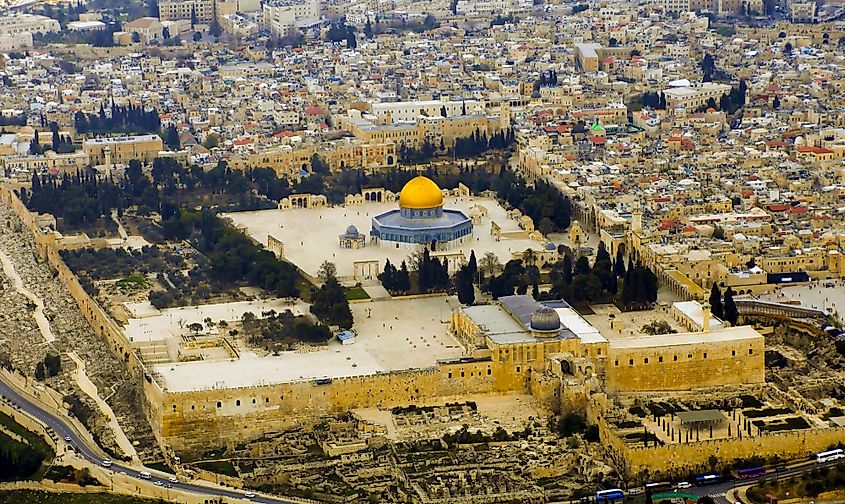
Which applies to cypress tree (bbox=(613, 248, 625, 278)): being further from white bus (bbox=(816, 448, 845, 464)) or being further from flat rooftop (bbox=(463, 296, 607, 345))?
white bus (bbox=(816, 448, 845, 464))

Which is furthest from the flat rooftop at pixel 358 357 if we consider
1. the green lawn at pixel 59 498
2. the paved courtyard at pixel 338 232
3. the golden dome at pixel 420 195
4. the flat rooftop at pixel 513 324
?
the golden dome at pixel 420 195

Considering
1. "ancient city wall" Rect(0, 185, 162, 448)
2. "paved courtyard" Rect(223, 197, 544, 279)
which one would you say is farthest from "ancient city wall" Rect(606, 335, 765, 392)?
"paved courtyard" Rect(223, 197, 544, 279)

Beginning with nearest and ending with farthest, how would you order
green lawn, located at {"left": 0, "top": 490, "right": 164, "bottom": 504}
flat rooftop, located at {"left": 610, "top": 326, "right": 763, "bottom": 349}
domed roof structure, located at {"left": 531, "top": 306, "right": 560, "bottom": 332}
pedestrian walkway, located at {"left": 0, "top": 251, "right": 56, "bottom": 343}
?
green lawn, located at {"left": 0, "top": 490, "right": 164, "bottom": 504}, domed roof structure, located at {"left": 531, "top": 306, "right": 560, "bottom": 332}, flat rooftop, located at {"left": 610, "top": 326, "right": 763, "bottom": 349}, pedestrian walkway, located at {"left": 0, "top": 251, "right": 56, "bottom": 343}

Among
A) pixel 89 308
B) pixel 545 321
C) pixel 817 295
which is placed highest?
pixel 545 321

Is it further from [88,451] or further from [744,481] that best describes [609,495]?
[88,451]

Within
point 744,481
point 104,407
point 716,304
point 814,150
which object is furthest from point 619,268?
point 814,150

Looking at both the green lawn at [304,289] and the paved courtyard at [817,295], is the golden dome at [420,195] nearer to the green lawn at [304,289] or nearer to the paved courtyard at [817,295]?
the green lawn at [304,289]
